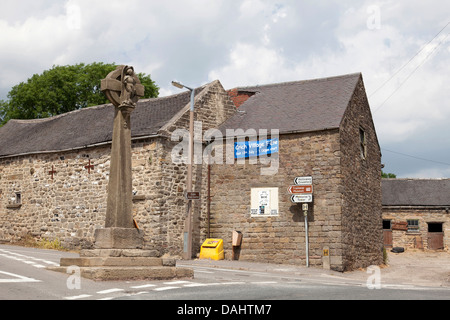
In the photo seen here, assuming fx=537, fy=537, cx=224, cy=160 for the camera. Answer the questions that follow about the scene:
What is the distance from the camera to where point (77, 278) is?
34.1 feet

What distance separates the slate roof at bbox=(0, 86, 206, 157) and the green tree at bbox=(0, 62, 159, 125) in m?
7.58

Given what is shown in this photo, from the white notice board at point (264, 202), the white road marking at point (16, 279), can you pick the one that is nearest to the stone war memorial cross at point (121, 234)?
the white road marking at point (16, 279)

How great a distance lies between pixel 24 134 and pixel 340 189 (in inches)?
670

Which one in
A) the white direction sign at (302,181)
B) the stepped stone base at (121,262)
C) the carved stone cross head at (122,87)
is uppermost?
the carved stone cross head at (122,87)

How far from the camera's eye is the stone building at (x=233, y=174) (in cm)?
1988

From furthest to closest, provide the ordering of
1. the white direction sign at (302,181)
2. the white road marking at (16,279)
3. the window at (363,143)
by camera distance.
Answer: the window at (363,143) → the white direction sign at (302,181) → the white road marking at (16,279)

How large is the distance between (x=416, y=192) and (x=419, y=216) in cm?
218

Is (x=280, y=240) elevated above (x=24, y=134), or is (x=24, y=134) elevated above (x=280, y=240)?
(x=24, y=134)

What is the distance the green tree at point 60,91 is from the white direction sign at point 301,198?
65.0 ft

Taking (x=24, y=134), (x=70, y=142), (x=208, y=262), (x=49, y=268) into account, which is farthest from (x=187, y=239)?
(x=24, y=134)

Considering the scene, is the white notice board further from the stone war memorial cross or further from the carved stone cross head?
the carved stone cross head

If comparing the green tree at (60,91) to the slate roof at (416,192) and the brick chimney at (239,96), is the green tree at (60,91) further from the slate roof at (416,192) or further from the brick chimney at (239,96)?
the slate roof at (416,192)

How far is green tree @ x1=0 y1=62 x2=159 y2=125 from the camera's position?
3656 centimetres
